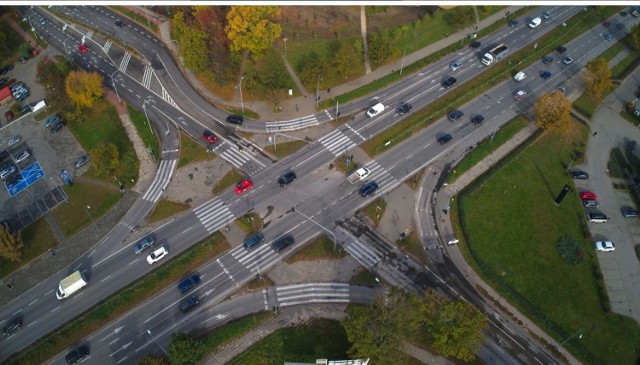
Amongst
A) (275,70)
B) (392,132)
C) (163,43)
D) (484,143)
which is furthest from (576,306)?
(163,43)

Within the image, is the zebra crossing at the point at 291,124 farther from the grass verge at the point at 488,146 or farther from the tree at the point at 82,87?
the tree at the point at 82,87

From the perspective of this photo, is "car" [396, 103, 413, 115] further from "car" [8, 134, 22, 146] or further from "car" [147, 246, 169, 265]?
"car" [8, 134, 22, 146]

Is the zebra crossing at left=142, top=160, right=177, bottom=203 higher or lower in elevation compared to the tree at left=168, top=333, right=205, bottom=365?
higher

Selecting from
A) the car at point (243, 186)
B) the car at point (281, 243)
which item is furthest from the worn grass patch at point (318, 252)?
the car at point (243, 186)

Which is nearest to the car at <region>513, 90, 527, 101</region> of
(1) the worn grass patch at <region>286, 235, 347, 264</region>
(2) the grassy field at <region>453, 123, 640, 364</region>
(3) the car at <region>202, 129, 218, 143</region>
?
(2) the grassy field at <region>453, 123, 640, 364</region>

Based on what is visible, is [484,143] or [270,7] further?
[270,7]

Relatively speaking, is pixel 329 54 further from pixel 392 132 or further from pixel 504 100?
pixel 504 100
